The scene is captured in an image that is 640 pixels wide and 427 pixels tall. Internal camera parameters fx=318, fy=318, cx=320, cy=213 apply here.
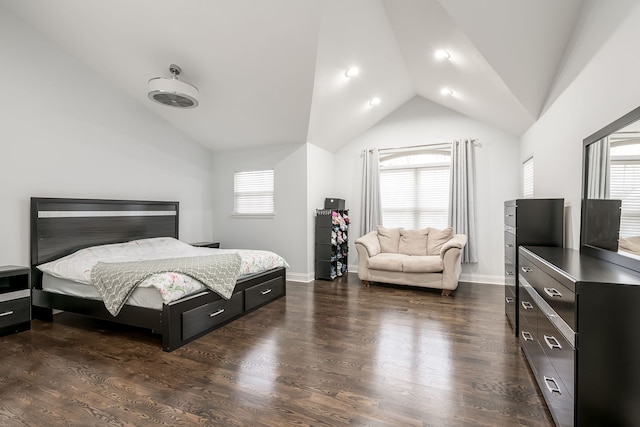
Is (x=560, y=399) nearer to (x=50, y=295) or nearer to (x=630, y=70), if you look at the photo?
(x=630, y=70)

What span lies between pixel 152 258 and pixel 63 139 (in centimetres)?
178

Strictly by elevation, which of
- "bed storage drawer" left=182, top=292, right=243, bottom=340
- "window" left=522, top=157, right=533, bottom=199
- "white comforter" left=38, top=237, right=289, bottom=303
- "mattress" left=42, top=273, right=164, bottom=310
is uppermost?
"window" left=522, top=157, right=533, bottom=199

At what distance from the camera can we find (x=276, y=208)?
5.44 metres

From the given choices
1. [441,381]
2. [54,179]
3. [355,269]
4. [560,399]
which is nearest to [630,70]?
[560,399]

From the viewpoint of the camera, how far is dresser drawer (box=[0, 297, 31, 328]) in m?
2.93

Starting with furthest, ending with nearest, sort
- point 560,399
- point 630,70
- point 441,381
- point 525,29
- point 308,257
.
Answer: point 308,257 < point 525,29 < point 441,381 < point 630,70 < point 560,399

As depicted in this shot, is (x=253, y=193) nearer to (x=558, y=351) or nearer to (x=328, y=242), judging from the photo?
(x=328, y=242)

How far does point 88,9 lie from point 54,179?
6.17ft

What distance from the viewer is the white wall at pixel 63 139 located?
3311 millimetres

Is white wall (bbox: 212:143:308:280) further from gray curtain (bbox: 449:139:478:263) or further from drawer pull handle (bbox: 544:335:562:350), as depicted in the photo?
drawer pull handle (bbox: 544:335:562:350)

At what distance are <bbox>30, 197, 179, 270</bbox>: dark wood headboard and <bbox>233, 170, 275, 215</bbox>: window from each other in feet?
3.82

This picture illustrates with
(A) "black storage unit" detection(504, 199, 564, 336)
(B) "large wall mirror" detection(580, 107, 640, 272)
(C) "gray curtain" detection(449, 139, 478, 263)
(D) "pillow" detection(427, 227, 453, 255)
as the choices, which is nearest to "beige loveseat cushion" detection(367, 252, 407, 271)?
(D) "pillow" detection(427, 227, 453, 255)

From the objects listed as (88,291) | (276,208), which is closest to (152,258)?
(88,291)

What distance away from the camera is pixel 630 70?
1.79 meters
